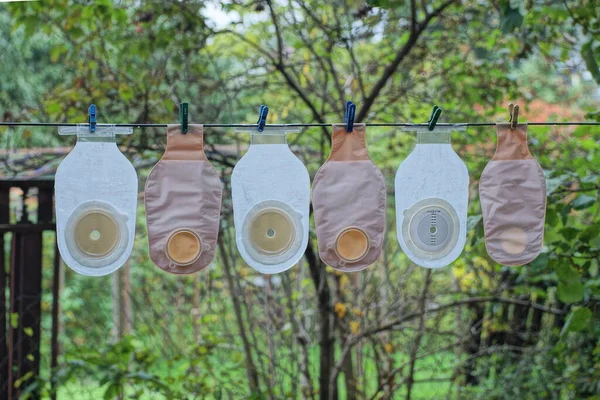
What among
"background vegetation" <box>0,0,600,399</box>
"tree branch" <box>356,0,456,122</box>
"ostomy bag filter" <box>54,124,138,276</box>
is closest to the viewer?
"ostomy bag filter" <box>54,124,138,276</box>

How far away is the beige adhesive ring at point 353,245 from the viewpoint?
4.45 feet

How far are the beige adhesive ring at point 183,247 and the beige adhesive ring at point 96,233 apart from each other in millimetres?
98

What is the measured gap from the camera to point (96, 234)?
4.38ft

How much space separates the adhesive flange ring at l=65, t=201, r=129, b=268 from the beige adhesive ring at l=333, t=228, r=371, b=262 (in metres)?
0.39

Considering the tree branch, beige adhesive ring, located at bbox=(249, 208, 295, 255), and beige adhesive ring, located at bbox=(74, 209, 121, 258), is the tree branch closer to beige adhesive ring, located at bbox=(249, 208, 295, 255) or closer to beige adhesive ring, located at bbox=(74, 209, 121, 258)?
beige adhesive ring, located at bbox=(249, 208, 295, 255)

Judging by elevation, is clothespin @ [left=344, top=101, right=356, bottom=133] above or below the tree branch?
below

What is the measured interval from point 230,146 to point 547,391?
156 centimetres

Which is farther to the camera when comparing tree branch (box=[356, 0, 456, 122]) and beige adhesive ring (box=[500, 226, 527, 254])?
tree branch (box=[356, 0, 456, 122])

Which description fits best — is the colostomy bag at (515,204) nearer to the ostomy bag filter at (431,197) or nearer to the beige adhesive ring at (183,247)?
the ostomy bag filter at (431,197)

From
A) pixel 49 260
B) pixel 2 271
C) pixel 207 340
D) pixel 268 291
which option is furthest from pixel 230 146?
pixel 49 260

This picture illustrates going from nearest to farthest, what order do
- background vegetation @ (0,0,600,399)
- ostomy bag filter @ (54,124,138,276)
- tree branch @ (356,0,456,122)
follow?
ostomy bag filter @ (54,124,138,276), tree branch @ (356,0,456,122), background vegetation @ (0,0,600,399)

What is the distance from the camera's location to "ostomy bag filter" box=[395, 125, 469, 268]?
1353 mm

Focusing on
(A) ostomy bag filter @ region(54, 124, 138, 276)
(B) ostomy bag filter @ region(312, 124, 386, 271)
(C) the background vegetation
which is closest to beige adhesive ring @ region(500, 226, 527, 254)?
(B) ostomy bag filter @ region(312, 124, 386, 271)

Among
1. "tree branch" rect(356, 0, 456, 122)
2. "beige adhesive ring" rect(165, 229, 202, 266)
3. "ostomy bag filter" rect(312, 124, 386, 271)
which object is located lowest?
"beige adhesive ring" rect(165, 229, 202, 266)
